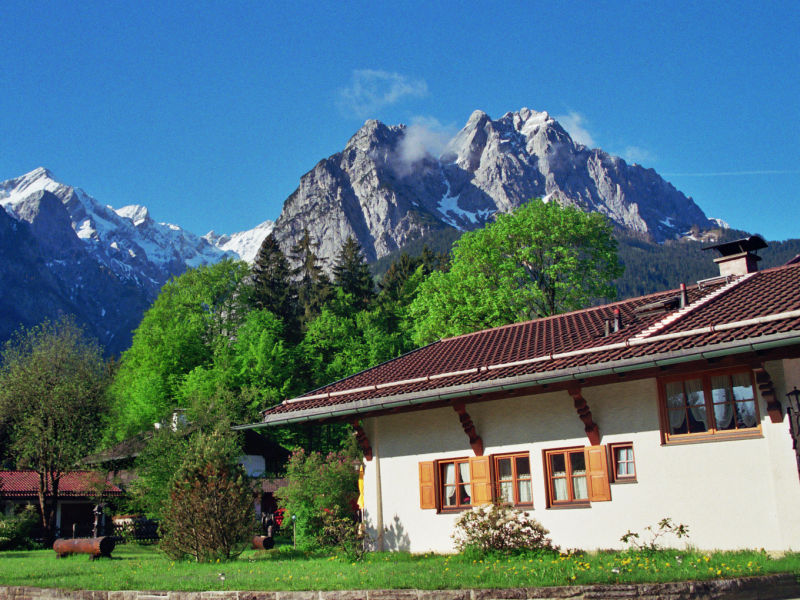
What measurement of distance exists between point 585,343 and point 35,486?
134 ft

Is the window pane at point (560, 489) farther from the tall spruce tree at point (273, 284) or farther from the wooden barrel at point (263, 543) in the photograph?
the tall spruce tree at point (273, 284)

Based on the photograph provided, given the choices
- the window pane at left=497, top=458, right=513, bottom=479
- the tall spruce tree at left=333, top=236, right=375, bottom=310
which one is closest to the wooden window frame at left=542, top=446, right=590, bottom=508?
the window pane at left=497, top=458, right=513, bottom=479

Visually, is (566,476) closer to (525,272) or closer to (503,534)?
(503,534)

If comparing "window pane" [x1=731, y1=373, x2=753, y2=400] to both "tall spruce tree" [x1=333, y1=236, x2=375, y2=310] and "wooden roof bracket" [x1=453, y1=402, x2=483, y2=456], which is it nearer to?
"wooden roof bracket" [x1=453, y1=402, x2=483, y2=456]

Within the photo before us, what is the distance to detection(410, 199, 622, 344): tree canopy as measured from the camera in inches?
1372

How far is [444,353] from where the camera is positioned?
771 inches

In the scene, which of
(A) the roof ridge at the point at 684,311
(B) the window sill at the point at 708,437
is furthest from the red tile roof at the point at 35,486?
(B) the window sill at the point at 708,437

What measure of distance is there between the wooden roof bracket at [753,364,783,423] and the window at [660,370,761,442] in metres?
0.36

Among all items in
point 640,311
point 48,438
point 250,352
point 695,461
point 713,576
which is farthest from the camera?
point 250,352

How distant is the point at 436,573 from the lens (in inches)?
416

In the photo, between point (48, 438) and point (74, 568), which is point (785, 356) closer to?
point (74, 568)

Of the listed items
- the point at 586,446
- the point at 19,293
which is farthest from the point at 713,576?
the point at 19,293

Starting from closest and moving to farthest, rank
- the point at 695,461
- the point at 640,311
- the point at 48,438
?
the point at 695,461, the point at 640,311, the point at 48,438

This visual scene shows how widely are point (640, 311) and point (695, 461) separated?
5.15 meters
